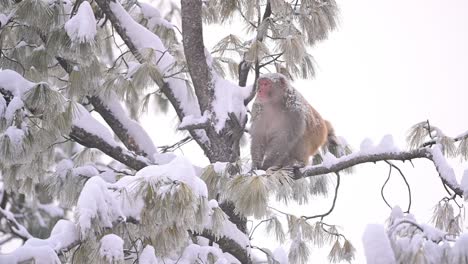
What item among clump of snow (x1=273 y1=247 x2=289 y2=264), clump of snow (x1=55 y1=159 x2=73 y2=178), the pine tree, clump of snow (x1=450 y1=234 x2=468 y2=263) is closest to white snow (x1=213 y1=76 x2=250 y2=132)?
the pine tree

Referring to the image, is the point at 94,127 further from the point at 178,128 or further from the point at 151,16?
the point at 151,16

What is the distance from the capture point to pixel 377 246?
1967 millimetres

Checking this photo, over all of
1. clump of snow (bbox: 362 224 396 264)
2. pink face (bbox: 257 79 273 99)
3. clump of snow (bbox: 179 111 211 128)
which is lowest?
clump of snow (bbox: 362 224 396 264)

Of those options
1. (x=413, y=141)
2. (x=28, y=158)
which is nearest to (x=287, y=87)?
(x=413, y=141)

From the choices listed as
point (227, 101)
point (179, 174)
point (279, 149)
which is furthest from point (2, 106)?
point (279, 149)

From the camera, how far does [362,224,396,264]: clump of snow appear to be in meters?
1.96

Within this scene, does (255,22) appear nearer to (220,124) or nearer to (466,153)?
(220,124)

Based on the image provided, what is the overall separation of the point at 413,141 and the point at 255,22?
47.5 inches

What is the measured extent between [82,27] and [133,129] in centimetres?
88

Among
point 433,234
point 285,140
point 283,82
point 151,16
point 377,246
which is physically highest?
point 151,16

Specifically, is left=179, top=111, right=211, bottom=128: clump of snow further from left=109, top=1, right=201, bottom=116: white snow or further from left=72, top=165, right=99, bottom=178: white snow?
left=72, top=165, right=99, bottom=178: white snow

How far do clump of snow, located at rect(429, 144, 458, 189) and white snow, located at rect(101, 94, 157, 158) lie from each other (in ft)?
5.54

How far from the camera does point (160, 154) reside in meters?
4.08

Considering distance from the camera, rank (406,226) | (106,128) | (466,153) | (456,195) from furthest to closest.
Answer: (106,128)
(466,153)
(456,195)
(406,226)
